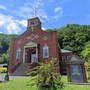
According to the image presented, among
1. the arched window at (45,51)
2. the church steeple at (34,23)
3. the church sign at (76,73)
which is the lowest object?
the church sign at (76,73)

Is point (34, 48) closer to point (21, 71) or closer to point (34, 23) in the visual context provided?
point (34, 23)

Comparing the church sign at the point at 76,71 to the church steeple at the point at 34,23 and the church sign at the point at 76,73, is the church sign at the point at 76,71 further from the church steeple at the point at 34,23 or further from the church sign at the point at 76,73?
the church steeple at the point at 34,23

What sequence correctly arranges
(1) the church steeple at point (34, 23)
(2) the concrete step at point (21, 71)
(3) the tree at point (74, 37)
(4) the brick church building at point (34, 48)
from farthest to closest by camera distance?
(3) the tree at point (74, 37) < (1) the church steeple at point (34, 23) < (4) the brick church building at point (34, 48) < (2) the concrete step at point (21, 71)

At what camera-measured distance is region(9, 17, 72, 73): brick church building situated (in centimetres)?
3450

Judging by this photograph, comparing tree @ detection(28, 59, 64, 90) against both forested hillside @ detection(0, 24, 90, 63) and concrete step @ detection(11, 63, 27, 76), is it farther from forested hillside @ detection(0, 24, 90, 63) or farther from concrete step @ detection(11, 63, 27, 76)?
forested hillside @ detection(0, 24, 90, 63)

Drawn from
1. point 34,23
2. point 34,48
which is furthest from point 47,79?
point 34,23

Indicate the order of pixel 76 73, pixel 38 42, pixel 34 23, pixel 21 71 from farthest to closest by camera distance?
pixel 34 23 < pixel 38 42 < pixel 21 71 < pixel 76 73

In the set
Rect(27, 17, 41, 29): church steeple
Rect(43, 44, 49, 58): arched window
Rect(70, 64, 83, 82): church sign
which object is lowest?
Rect(70, 64, 83, 82): church sign

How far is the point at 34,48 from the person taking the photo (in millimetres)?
36250

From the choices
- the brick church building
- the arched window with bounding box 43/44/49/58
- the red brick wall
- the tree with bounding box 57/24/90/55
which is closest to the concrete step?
the brick church building

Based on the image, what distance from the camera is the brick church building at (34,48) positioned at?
34.5 metres

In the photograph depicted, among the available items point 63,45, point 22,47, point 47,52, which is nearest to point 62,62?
point 47,52

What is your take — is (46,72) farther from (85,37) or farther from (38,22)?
(85,37)

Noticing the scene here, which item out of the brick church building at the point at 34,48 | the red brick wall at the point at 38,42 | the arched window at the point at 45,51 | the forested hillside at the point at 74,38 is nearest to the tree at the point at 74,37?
the forested hillside at the point at 74,38
